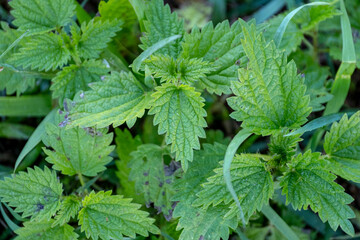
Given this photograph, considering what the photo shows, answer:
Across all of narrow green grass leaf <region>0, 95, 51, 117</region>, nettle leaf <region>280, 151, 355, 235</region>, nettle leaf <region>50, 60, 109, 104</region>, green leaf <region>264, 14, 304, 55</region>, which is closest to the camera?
nettle leaf <region>280, 151, 355, 235</region>

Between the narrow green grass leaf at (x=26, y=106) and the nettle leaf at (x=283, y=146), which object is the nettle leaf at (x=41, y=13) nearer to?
the narrow green grass leaf at (x=26, y=106)

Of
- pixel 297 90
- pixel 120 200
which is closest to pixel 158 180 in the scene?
pixel 120 200

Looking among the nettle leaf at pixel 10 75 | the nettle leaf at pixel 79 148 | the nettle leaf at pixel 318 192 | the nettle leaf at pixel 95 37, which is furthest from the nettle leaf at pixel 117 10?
the nettle leaf at pixel 318 192

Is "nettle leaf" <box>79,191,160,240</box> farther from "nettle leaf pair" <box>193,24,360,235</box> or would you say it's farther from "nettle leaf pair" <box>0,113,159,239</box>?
"nettle leaf pair" <box>193,24,360,235</box>

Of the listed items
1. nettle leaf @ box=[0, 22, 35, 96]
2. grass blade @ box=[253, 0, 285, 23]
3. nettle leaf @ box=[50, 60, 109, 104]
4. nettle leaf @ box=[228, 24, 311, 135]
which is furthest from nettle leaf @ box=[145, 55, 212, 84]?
grass blade @ box=[253, 0, 285, 23]

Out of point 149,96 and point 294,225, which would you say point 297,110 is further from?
point 294,225

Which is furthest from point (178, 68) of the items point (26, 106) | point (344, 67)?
point (26, 106)
